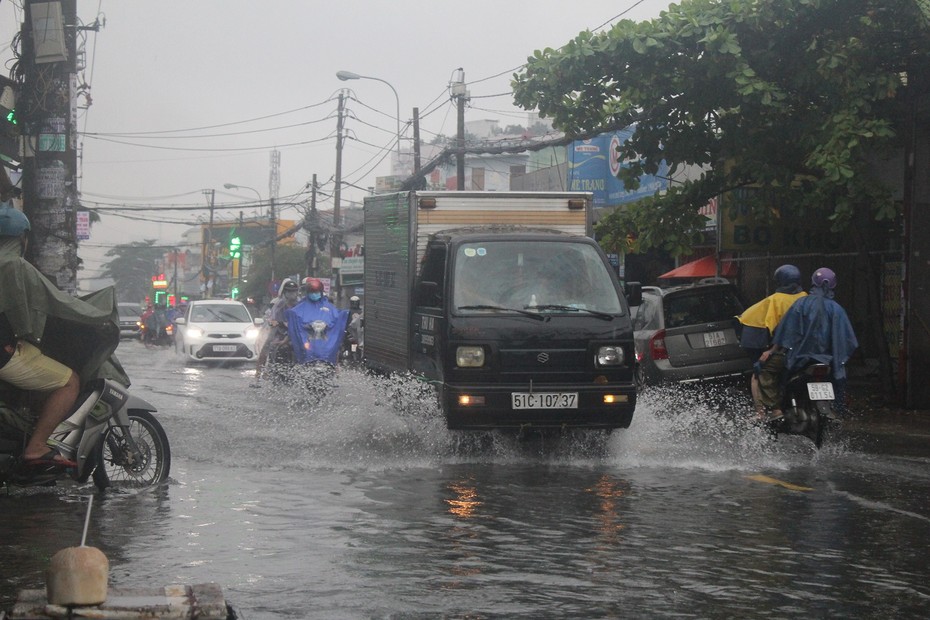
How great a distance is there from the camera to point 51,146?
41.2 ft

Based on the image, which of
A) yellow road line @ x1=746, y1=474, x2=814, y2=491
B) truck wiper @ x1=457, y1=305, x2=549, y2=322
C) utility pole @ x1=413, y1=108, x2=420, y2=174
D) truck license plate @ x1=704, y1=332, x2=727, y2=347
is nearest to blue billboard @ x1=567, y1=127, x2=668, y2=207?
utility pole @ x1=413, y1=108, x2=420, y2=174

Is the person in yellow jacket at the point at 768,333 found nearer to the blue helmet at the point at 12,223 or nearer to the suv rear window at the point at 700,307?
the suv rear window at the point at 700,307

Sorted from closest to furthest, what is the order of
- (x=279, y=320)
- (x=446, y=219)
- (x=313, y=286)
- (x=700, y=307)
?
(x=446, y=219) < (x=313, y=286) < (x=700, y=307) < (x=279, y=320)

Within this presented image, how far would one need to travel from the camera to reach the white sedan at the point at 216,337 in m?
30.2

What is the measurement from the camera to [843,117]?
15.0 m

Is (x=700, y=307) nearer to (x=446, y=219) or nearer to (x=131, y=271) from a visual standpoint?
(x=446, y=219)

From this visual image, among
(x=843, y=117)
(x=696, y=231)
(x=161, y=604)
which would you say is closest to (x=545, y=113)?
(x=696, y=231)

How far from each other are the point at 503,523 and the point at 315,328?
321 inches

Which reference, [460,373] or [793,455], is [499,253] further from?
[793,455]

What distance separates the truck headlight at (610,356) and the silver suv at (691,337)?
4745 millimetres

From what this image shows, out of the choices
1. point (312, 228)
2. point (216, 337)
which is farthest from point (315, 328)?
point (312, 228)

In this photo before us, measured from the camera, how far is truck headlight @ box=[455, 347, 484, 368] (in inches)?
419

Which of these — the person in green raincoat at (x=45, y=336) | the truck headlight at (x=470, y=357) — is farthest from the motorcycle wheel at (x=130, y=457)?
the truck headlight at (x=470, y=357)

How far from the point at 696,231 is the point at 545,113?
2.78 metres
